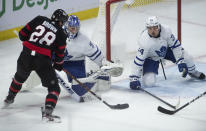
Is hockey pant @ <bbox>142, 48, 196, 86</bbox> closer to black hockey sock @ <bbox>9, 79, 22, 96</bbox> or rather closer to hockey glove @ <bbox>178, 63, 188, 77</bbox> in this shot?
hockey glove @ <bbox>178, 63, 188, 77</bbox>

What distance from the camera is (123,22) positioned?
337 inches

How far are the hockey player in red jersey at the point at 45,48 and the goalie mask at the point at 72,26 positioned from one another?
0.36m

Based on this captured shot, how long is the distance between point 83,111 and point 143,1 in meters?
2.31

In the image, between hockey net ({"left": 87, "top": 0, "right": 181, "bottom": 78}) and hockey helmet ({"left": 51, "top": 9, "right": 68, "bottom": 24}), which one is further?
hockey net ({"left": 87, "top": 0, "right": 181, "bottom": 78})

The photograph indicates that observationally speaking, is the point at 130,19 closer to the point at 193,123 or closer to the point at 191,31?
the point at 191,31

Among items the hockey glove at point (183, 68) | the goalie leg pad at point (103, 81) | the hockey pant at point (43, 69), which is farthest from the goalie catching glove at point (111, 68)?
the hockey pant at point (43, 69)

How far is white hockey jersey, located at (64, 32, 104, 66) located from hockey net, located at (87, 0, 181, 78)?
1.14ft

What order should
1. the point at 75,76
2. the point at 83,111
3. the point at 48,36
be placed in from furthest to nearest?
the point at 75,76
the point at 83,111
the point at 48,36

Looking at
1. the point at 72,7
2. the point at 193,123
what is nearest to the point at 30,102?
the point at 193,123

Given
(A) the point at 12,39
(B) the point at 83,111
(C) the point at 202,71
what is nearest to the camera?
(B) the point at 83,111

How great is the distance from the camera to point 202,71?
648cm

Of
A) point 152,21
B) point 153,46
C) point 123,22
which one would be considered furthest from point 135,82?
point 123,22

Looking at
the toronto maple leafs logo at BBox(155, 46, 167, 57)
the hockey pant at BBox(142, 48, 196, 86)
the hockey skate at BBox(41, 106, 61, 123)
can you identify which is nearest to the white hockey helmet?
the toronto maple leafs logo at BBox(155, 46, 167, 57)

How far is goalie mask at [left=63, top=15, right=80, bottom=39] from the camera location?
556 cm
